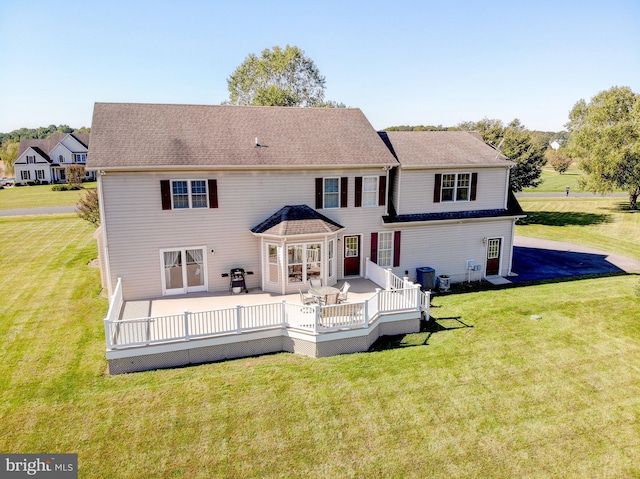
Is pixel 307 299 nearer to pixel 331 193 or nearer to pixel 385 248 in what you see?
pixel 331 193

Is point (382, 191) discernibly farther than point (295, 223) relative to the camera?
Yes

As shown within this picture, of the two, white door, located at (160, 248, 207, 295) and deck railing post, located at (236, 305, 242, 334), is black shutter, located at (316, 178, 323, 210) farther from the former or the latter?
deck railing post, located at (236, 305, 242, 334)

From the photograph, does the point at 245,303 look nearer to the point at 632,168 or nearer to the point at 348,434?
the point at 348,434

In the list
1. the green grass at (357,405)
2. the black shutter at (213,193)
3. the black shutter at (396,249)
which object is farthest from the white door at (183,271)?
the black shutter at (396,249)

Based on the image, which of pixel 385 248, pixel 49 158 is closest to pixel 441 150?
pixel 385 248

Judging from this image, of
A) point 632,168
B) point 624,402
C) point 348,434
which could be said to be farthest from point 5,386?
point 632,168

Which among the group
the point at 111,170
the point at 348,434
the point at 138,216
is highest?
the point at 111,170

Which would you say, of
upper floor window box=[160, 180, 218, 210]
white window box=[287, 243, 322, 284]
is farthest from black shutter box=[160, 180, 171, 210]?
white window box=[287, 243, 322, 284]
